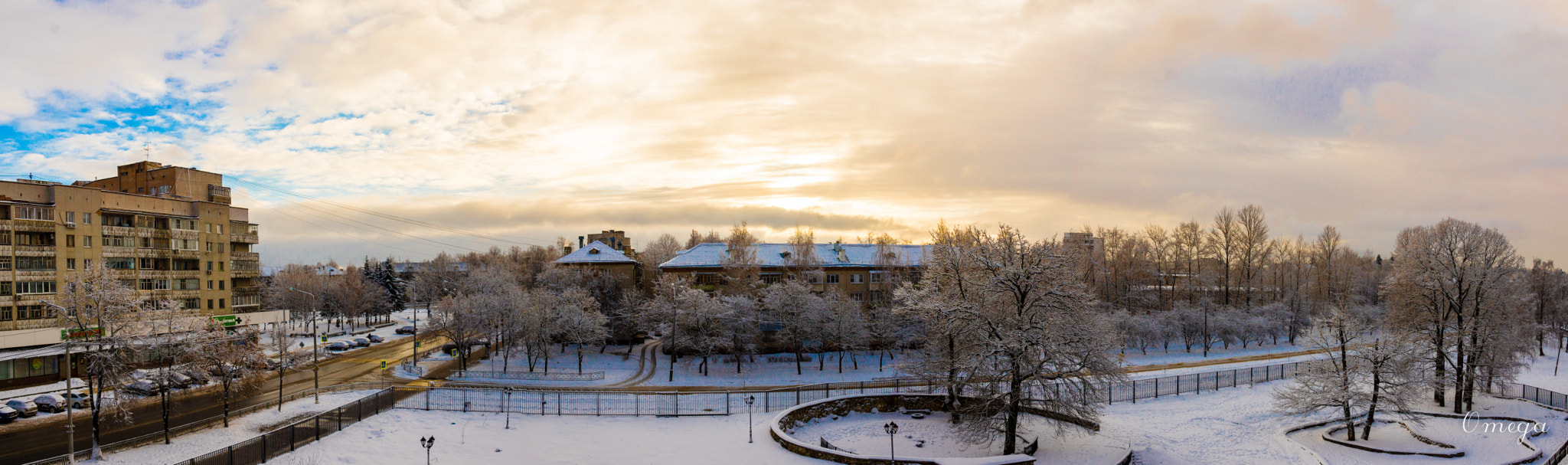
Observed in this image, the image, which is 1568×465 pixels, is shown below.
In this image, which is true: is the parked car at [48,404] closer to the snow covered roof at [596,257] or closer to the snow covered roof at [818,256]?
the snow covered roof at [596,257]

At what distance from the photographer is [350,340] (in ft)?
222

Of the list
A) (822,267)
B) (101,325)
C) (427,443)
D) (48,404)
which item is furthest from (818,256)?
(48,404)

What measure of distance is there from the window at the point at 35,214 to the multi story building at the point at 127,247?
0.05 metres

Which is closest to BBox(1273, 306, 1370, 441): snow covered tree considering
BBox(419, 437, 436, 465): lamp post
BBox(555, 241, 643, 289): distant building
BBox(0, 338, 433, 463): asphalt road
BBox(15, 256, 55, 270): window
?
BBox(419, 437, 436, 465): lamp post

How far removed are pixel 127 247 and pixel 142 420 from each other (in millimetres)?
29053

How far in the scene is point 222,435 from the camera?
29766 mm

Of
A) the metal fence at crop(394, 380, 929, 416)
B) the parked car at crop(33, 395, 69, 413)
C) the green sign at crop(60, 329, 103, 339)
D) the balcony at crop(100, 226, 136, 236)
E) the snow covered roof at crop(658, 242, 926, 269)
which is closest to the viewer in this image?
the green sign at crop(60, 329, 103, 339)

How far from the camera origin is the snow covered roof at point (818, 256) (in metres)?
69.0

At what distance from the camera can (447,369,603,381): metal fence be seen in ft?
159

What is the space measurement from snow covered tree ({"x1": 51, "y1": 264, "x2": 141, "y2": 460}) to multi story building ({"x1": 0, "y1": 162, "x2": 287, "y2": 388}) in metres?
24.9

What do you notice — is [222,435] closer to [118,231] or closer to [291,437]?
[291,437]

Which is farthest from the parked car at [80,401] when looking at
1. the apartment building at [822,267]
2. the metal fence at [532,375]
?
the apartment building at [822,267]

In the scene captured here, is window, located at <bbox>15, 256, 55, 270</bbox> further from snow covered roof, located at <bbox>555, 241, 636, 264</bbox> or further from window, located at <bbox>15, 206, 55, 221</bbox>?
snow covered roof, located at <bbox>555, 241, 636, 264</bbox>

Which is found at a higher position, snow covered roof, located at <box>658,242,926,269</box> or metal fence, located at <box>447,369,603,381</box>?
snow covered roof, located at <box>658,242,926,269</box>
